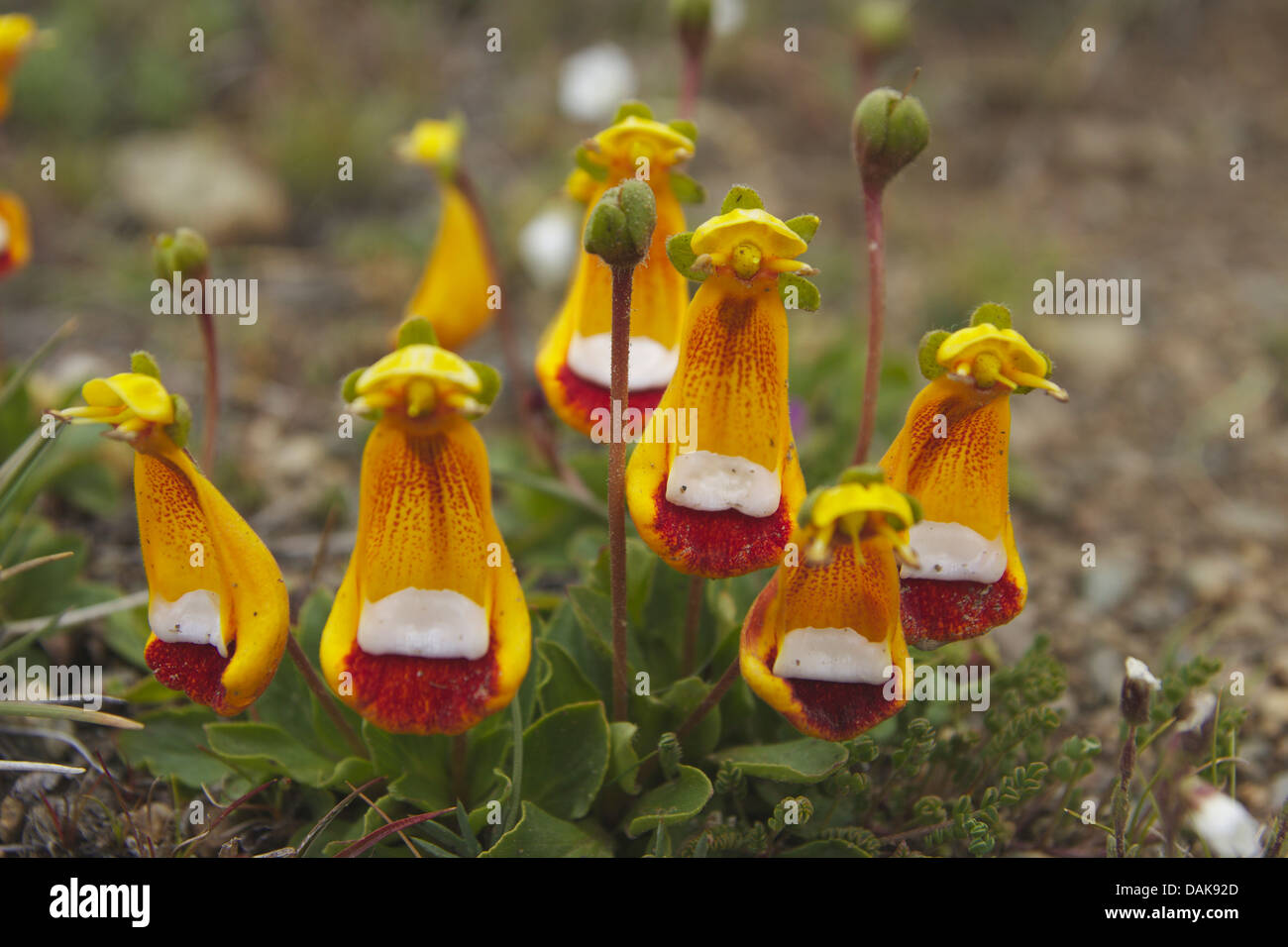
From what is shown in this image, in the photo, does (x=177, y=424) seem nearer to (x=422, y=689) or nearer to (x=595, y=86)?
(x=422, y=689)

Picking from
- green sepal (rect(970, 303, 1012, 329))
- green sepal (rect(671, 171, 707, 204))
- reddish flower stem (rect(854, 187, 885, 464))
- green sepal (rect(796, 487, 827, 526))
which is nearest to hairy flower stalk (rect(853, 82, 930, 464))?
reddish flower stem (rect(854, 187, 885, 464))

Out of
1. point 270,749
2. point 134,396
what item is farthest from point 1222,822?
point 134,396

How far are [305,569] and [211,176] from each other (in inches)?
99.6

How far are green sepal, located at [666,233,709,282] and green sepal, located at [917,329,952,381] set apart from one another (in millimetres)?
362

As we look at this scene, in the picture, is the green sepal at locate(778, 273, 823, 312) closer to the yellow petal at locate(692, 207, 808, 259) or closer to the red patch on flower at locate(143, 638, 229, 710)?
the yellow petal at locate(692, 207, 808, 259)

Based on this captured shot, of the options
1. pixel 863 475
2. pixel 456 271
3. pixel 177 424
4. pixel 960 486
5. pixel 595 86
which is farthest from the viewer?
pixel 595 86

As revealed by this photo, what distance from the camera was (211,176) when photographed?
4.91 meters

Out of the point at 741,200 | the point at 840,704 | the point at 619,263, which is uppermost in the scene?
the point at 741,200

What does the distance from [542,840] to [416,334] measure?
3.08 feet

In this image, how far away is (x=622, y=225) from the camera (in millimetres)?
1696

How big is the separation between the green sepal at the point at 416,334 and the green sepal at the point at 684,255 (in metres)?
0.40

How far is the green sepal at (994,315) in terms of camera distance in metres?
1.73
